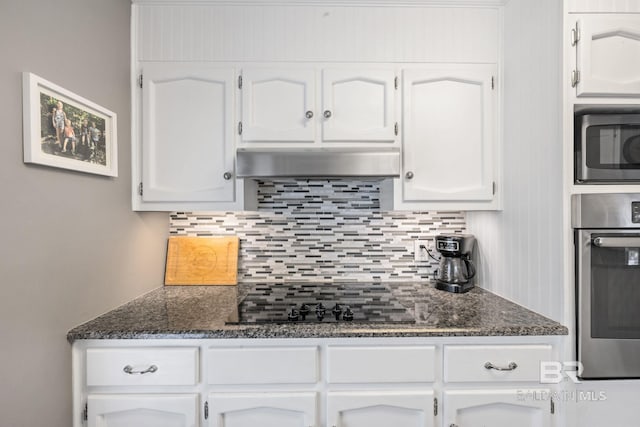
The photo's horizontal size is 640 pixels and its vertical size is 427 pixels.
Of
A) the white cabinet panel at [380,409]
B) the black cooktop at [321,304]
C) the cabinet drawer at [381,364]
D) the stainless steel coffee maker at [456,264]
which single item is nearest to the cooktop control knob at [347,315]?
the black cooktop at [321,304]

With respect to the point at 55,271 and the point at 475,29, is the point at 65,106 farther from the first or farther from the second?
the point at 475,29

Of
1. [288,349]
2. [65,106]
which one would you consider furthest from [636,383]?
[65,106]

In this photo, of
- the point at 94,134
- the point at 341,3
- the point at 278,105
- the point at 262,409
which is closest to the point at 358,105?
the point at 278,105

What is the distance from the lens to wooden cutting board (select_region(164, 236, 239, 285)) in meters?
1.94

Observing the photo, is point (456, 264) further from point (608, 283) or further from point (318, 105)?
point (318, 105)

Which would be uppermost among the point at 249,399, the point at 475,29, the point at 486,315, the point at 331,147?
the point at 475,29

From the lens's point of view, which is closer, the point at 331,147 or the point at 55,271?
the point at 55,271

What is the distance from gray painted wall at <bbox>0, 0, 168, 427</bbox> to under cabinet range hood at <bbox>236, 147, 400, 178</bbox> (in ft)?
2.00

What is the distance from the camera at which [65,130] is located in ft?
3.96

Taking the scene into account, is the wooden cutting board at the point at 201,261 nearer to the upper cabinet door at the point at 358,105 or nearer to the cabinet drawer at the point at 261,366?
the cabinet drawer at the point at 261,366

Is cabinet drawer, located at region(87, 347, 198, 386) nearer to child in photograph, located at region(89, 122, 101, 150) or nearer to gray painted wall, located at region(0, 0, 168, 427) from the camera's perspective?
gray painted wall, located at region(0, 0, 168, 427)

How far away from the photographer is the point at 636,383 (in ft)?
4.13

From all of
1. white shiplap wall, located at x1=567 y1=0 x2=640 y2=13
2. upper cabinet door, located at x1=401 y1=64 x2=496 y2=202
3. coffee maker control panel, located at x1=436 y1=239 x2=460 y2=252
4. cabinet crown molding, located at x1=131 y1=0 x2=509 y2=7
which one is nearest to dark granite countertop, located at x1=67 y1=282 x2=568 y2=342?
coffee maker control panel, located at x1=436 y1=239 x2=460 y2=252

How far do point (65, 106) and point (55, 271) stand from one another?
0.57 metres
